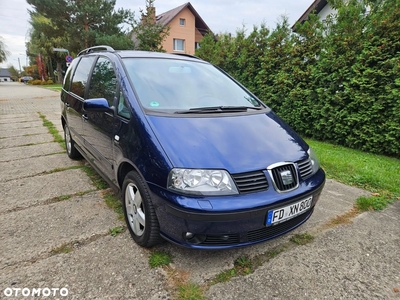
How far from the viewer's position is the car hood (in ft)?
6.08

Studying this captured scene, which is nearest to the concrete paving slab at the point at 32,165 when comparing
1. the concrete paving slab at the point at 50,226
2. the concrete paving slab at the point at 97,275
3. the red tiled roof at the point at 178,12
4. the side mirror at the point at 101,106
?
the concrete paving slab at the point at 50,226

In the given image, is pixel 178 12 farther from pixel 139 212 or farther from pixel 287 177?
Answer: pixel 287 177

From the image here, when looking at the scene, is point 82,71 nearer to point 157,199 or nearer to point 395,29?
point 157,199

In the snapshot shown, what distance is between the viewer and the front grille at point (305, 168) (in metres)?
2.11

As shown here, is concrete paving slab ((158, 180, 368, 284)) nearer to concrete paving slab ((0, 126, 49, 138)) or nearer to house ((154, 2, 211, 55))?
concrete paving slab ((0, 126, 49, 138))

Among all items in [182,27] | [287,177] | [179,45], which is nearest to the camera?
[287,177]

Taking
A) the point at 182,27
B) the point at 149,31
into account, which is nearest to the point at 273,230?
the point at 149,31

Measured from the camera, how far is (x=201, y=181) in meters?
1.78

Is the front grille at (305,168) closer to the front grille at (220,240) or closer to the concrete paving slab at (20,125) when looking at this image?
the front grille at (220,240)

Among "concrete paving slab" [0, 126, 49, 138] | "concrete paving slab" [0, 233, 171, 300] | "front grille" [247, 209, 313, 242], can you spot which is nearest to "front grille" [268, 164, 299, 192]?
"front grille" [247, 209, 313, 242]

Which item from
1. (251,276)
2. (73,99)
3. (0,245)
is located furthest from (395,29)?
(0,245)

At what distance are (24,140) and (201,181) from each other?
18.5 ft

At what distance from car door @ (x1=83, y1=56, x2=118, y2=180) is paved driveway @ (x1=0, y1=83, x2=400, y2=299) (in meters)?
0.51

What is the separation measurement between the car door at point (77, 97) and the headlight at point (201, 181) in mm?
2219
